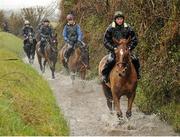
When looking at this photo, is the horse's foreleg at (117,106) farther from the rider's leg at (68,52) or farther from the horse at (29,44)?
the horse at (29,44)

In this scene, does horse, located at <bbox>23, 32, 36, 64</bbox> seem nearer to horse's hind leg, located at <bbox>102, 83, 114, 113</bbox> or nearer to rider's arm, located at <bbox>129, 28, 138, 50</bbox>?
horse's hind leg, located at <bbox>102, 83, 114, 113</bbox>

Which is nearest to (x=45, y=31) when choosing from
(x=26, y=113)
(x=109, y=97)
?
(x=109, y=97)

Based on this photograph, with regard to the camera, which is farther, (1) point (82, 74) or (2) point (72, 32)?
(1) point (82, 74)

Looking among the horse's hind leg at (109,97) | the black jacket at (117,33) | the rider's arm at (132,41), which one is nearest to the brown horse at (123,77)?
the rider's arm at (132,41)

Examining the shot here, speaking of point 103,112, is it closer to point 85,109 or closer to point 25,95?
point 85,109

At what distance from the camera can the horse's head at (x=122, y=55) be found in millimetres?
11555

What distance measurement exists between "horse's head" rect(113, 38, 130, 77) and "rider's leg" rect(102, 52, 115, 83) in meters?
0.70

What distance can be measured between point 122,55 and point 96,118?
2240 millimetres

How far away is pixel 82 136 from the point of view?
11039 mm

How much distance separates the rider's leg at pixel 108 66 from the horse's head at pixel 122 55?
0.70 m

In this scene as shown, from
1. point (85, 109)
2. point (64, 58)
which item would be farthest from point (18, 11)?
point (85, 109)

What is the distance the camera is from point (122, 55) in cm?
1153

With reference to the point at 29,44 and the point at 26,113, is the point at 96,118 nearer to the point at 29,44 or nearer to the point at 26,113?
the point at 26,113

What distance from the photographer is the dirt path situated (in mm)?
11461
